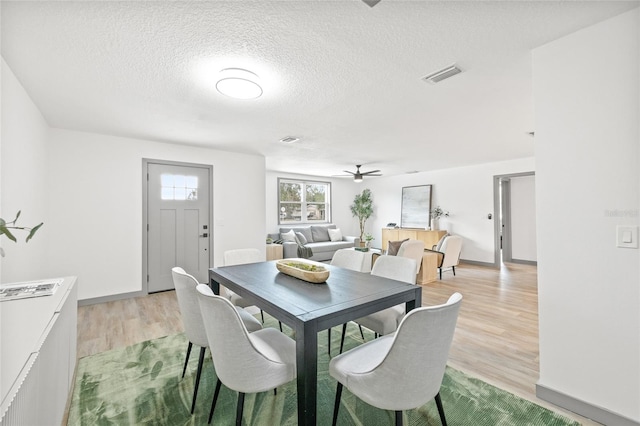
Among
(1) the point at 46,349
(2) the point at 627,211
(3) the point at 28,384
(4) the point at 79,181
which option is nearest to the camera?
(3) the point at 28,384

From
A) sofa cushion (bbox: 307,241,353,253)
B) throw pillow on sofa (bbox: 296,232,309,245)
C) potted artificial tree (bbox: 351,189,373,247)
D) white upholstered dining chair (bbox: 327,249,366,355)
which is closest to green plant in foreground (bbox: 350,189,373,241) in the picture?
potted artificial tree (bbox: 351,189,373,247)

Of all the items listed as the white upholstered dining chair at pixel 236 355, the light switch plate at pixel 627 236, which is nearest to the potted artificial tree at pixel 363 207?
the light switch plate at pixel 627 236

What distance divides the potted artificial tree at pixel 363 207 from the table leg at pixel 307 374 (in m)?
7.56

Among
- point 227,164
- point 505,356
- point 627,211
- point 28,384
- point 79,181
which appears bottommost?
point 505,356

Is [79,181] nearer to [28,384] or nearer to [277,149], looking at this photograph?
[277,149]

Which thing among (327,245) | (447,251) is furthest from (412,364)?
(327,245)

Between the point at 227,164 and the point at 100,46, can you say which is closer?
the point at 100,46

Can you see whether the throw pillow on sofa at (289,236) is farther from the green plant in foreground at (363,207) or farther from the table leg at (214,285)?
the table leg at (214,285)

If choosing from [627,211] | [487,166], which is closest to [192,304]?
[627,211]

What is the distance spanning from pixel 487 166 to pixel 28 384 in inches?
299

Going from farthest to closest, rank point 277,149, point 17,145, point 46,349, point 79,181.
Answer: point 277,149 → point 79,181 → point 17,145 → point 46,349

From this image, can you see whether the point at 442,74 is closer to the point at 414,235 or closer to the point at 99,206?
the point at 99,206

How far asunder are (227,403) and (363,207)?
25.0 feet

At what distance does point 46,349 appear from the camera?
125 cm
